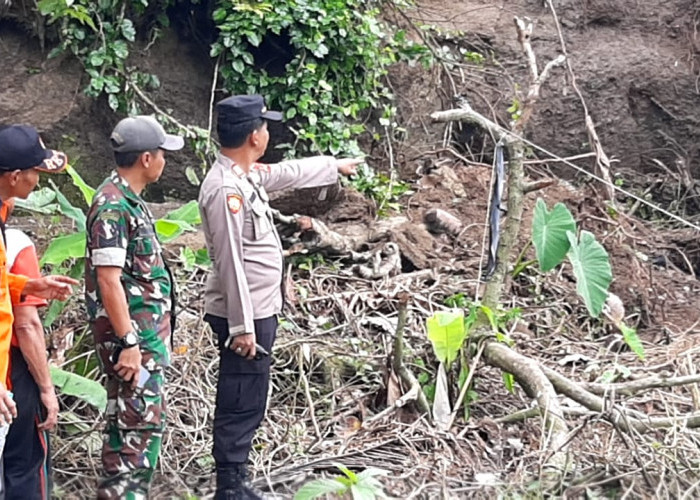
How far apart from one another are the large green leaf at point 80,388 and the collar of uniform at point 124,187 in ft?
3.53

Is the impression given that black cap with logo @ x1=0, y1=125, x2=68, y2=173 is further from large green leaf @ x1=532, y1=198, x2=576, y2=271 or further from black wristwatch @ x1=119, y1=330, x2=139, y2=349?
large green leaf @ x1=532, y1=198, x2=576, y2=271

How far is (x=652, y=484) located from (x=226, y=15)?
5099 mm

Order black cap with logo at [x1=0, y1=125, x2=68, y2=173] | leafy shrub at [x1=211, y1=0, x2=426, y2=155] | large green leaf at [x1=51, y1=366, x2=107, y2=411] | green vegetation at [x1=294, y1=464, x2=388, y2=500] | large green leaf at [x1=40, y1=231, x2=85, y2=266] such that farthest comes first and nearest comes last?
leafy shrub at [x1=211, y1=0, x2=426, y2=155], large green leaf at [x1=40, y1=231, x2=85, y2=266], large green leaf at [x1=51, y1=366, x2=107, y2=411], green vegetation at [x1=294, y1=464, x2=388, y2=500], black cap with logo at [x1=0, y1=125, x2=68, y2=173]

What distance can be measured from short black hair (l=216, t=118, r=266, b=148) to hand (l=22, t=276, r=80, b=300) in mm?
988

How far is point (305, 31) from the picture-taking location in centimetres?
763

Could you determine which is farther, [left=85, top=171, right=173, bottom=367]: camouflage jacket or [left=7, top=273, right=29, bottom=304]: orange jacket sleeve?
[left=85, top=171, right=173, bottom=367]: camouflage jacket

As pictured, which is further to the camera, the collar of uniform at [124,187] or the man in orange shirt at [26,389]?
the collar of uniform at [124,187]

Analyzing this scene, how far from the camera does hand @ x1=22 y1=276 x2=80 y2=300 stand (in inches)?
129

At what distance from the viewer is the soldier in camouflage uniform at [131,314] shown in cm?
347

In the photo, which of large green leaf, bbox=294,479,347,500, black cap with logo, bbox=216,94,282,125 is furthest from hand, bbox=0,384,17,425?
black cap with logo, bbox=216,94,282,125

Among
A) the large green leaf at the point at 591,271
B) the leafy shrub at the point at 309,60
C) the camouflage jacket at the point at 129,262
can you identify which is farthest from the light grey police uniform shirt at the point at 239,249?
the leafy shrub at the point at 309,60

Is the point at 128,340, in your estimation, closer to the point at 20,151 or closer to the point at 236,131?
the point at 20,151

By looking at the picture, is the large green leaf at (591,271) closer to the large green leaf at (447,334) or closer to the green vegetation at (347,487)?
the large green leaf at (447,334)

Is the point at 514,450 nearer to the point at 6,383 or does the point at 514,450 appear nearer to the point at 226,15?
the point at 6,383
